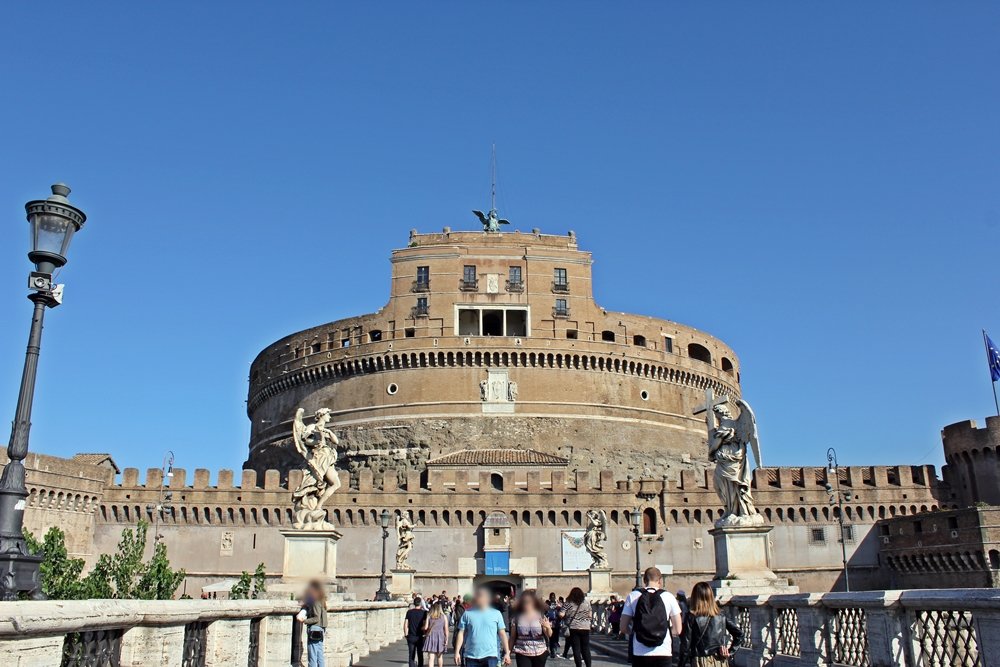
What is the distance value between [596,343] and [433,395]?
30.4 ft

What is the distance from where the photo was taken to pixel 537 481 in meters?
40.2

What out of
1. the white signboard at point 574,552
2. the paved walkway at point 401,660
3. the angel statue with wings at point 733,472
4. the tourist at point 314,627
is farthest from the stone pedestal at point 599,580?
the tourist at point 314,627

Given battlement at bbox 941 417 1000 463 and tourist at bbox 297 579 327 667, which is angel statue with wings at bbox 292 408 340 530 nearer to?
tourist at bbox 297 579 327 667

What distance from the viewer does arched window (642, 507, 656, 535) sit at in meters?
40.1

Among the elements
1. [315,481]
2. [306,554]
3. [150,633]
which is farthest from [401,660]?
[150,633]

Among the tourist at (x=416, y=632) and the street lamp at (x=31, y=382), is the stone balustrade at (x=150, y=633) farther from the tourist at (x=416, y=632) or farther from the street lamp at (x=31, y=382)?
the tourist at (x=416, y=632)

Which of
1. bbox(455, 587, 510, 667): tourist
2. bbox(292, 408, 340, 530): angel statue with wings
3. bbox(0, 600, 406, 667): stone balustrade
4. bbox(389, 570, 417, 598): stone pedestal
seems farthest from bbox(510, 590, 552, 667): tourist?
bbox(389, 570, 417, 598): stone pedestal

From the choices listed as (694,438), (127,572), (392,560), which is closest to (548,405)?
(694,438)

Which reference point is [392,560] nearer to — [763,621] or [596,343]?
[596,343]

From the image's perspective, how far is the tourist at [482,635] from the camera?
25.3 feet

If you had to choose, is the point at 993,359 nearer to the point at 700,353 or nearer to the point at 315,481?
the point at 700,353

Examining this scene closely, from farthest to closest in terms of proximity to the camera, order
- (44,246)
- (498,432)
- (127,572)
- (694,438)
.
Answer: (694,438) < (498,432) < (127,572) < (44,246)

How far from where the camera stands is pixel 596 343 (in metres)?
49.1

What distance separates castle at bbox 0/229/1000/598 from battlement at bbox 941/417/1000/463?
0.33 ft
